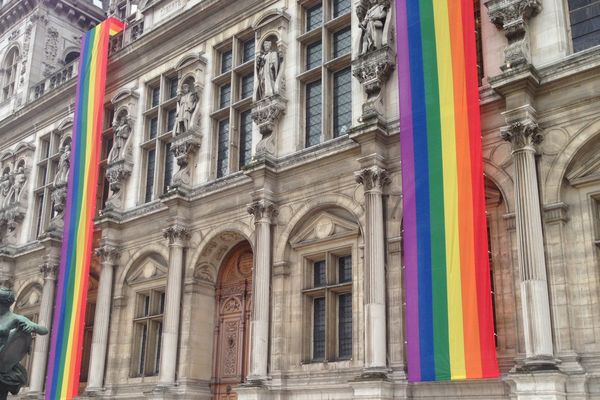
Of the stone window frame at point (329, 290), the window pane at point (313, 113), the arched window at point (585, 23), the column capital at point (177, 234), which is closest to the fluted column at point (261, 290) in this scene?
the stone window frame at point (329, 290)

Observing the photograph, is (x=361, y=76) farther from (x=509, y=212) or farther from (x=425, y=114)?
(x=509, y=212)

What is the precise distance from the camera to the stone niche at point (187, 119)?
70.3 ft

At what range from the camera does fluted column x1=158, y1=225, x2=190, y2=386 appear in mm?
19547

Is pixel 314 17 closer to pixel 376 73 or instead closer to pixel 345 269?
pixel 376 73

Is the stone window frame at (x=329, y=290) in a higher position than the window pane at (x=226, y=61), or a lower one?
lower

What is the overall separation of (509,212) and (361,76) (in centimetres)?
513

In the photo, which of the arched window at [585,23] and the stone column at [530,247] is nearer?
the stone column at [530,247]

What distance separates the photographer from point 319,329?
1784 centimetres

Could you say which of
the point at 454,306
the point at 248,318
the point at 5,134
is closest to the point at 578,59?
the point at 454,306

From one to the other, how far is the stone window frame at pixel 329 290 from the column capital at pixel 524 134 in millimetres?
4544

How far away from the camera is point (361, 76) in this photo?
17688mm

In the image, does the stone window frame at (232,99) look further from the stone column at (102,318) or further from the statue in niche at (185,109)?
the stone column at (102,318)

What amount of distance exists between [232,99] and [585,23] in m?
10.1

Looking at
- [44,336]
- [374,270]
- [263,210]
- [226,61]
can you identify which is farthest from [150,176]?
[374,270]
